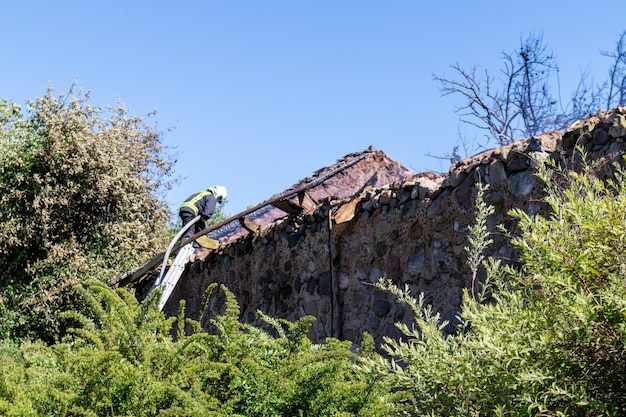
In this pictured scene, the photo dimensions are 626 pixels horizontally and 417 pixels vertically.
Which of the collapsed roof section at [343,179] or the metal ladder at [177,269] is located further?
the metal ladder at [177,269]

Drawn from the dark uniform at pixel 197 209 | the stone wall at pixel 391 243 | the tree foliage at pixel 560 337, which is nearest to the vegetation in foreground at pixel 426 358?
the tree foliage at pixel 560 337

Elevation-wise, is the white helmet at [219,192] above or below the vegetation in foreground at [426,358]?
above

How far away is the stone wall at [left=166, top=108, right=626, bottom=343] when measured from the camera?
579 cm

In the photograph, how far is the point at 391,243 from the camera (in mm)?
7367

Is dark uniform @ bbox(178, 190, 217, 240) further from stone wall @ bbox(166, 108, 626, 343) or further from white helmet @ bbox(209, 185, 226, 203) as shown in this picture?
stone wall @ bbox(166, 108, 626, 343)

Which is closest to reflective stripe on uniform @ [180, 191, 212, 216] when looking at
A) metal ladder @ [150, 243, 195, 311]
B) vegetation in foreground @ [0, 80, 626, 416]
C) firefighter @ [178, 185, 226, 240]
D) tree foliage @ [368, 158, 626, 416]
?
firefighter @ [178, 185, 226, 240]

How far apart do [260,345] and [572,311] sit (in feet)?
6.88

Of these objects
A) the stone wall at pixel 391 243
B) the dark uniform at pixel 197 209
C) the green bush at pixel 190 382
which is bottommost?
the green bush at pixel 190 382

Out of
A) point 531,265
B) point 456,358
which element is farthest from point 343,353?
point 531,265

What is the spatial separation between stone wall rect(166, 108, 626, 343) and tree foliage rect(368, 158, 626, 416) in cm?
213

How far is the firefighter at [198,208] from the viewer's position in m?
11.4

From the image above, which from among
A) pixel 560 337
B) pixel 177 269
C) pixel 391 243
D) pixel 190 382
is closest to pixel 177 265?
pixel 177 269

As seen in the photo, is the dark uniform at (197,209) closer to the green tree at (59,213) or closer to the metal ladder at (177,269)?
the metal ladder at (177,269)

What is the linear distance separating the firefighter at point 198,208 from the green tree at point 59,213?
2.62 m
